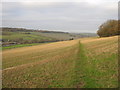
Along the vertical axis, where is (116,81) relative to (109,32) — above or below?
below

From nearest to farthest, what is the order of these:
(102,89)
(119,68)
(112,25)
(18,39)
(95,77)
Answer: (102,89) → (95,77) → (119,68) → (112,25) → (18,39)

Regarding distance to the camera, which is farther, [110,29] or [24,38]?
[24,38]

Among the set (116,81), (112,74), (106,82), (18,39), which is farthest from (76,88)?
(18,39)

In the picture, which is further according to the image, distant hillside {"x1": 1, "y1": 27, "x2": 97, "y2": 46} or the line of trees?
distant hillside {"x1": 1, "y1": 27, "x2": 97, "y2": 46}

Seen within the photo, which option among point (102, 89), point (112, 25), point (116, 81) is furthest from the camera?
point (112, 25)

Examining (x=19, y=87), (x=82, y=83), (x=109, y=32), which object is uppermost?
(x=109, y=32)

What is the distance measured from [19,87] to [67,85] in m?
3.80

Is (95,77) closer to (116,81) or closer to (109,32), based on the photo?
(116,81)

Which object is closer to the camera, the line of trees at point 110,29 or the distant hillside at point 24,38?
the line of trees at point 110,29

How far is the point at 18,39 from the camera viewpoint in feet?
348

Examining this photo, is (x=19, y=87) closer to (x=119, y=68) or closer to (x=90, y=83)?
(x=90, y=83)

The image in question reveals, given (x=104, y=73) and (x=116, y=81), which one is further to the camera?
(x=104, y=73)

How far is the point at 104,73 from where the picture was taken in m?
10.3

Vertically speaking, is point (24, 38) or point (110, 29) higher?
point (110, 29)
